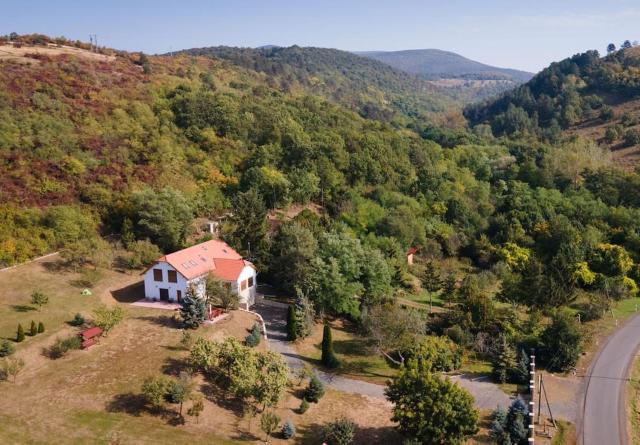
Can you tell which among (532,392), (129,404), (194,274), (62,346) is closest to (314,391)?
(129,404)

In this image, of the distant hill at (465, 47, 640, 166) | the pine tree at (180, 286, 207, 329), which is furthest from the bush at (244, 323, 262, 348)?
the distant hill at (465, 47, 640, 166)

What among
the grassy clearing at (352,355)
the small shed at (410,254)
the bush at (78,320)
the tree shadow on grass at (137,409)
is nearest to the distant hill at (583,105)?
the small shed at (410,254)

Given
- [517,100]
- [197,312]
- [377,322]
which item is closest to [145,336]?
[197,312]

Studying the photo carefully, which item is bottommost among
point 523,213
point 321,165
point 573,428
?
point 573,428

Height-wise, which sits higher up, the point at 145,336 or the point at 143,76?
the point at 143,76

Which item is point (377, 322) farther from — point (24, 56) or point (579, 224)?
point (24, 56)

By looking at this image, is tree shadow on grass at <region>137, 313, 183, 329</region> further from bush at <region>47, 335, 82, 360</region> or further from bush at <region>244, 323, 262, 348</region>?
bush at <region>47, 335, 82, 360</region>

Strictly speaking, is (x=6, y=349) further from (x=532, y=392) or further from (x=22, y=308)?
(x=532, y=392)
